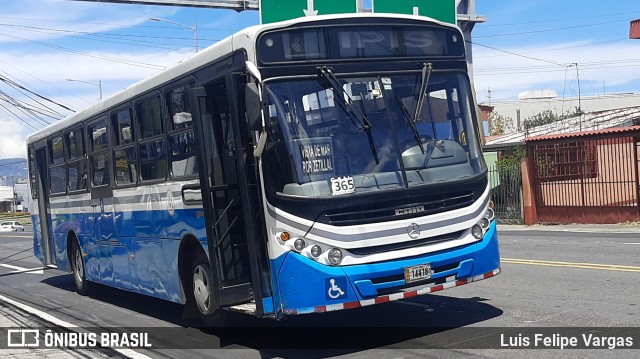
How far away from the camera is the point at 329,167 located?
7.69 meters

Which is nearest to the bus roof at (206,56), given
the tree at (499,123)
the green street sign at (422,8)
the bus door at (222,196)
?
the bus door at (222,196)

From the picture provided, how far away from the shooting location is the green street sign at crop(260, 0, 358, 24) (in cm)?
1727

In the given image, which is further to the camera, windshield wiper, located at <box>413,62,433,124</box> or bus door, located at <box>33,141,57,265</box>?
bus door, located at <box>33,141,57,265</box>

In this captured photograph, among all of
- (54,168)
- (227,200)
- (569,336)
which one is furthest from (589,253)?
(54,168)

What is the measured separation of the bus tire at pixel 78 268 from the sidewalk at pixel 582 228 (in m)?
14.0

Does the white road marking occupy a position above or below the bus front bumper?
below

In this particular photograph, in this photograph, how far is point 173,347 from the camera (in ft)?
29.8

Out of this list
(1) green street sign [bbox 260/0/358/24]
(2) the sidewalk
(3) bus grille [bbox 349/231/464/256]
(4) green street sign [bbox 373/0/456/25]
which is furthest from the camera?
(2) the sidewalk

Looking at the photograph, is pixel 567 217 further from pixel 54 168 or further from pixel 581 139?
pixel 54 168

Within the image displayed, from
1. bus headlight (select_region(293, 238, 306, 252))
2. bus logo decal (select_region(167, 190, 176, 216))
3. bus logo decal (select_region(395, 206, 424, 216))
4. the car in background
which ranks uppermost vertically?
bus logo decal (select_region(167, 190, 176, 216))

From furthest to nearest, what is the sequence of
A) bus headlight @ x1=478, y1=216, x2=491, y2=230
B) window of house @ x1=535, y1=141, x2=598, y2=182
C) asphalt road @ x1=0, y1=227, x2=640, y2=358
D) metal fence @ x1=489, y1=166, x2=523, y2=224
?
metal fence @ x1=489, y1=166, x2=523, y2=224
window of house @ x1=535, y1=141, x2=598, y2=182
bus headlight @ x1=478, y1=216, x2=491, y2=230
asphalt road @ x1=0, y1=227, x2=640, y2=358

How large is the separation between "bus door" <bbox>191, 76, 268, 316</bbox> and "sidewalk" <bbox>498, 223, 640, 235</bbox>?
49.7ft

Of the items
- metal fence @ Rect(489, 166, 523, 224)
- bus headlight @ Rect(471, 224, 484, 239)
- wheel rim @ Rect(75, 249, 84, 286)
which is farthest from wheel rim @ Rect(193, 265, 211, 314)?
metal fence @ Rect(489, 166, 523, 224)

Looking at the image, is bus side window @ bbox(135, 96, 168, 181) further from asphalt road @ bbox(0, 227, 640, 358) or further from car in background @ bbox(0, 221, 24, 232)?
car in background @ bbox(0, 221, 24, 232)
